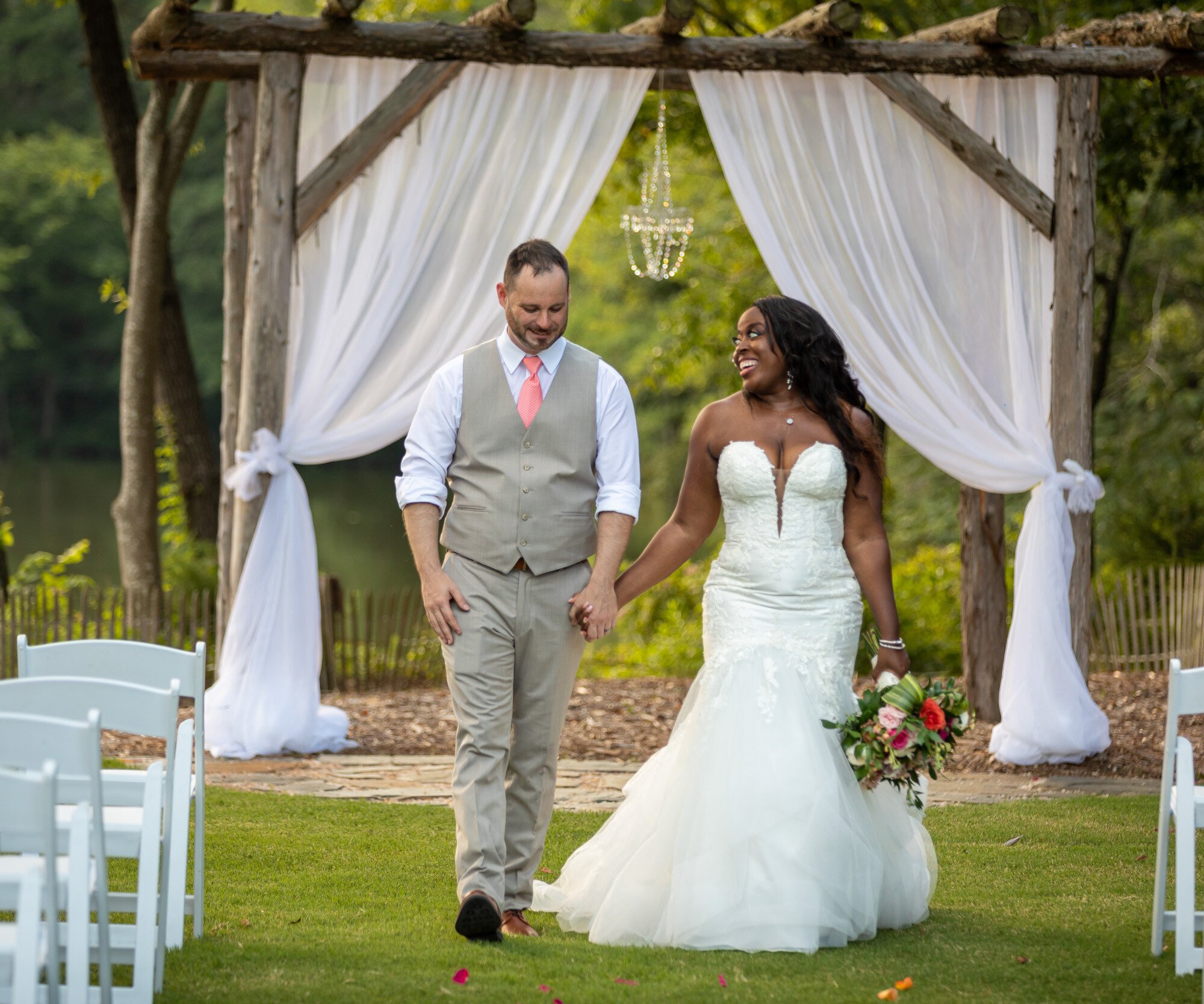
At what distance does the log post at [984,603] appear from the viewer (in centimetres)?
734

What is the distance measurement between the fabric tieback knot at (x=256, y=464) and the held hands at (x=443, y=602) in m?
2.96

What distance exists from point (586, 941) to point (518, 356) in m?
1.49

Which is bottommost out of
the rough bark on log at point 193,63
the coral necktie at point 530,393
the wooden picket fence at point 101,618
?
the wooden picket fence at point 101,618

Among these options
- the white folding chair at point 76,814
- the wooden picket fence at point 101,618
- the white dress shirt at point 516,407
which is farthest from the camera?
the wooden picket fence at point 101,618

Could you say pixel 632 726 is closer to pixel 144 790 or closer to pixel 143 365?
pixel 144 790

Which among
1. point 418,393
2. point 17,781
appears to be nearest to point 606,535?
point 17,781

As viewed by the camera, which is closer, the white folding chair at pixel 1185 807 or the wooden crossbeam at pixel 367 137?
the white folding chair at pixel 1185 807

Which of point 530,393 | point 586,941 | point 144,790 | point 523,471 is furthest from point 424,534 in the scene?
point 586,941

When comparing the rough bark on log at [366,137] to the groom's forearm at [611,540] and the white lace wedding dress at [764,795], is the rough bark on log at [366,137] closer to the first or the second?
the white lace wedding dress at [764,795]

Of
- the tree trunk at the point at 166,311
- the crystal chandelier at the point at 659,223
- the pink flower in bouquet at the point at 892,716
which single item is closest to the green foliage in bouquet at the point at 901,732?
the pink flower in bouquet at the point at 892,716

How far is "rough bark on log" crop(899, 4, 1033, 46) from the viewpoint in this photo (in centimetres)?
615

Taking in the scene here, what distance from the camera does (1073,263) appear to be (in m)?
6.56

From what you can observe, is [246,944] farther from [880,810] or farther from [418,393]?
[418,393]

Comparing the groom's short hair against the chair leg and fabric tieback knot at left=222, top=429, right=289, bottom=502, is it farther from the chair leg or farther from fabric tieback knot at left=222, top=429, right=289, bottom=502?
fabric tieback knot at left=222, top=429, right=289, bottom=502
